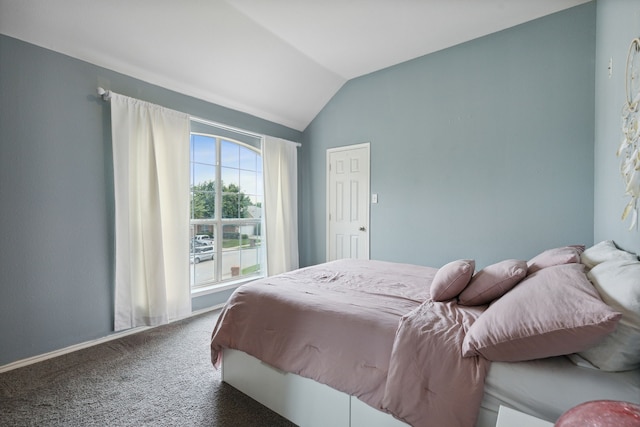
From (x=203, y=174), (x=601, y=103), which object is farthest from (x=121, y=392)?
(x=601, y=103)

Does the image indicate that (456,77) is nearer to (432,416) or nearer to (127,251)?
(432,416)

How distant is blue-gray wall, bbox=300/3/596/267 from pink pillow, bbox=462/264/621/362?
1.96 m

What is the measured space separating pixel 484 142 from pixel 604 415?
117 inches

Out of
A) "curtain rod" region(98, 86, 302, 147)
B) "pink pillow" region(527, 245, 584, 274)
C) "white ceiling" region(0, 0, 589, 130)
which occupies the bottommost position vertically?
"pink pillow" region(527, 245, 584, 274)

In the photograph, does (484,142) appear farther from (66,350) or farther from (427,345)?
(66,350)

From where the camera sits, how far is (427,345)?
114cm

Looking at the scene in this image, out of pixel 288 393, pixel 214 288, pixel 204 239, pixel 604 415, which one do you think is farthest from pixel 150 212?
pixel 604 415

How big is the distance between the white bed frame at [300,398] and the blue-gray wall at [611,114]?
4.84ft

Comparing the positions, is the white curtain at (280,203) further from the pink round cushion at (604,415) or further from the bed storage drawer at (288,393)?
the pink round cushion at (604,415)

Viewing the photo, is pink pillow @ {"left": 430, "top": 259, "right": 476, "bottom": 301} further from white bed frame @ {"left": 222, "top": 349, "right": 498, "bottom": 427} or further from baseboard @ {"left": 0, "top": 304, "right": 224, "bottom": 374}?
baseboard @ {"left": 0, "top": 304, "right": 224, "bottom": 374}

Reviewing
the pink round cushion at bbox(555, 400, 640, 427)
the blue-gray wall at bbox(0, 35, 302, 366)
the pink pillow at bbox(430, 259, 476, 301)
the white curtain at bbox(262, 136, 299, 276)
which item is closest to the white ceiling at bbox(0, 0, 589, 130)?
the blue-gray wall at bbox(0, 35, 302, 366)

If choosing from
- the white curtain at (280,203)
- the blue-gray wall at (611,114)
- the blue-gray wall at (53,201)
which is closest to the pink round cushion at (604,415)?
the blue-gray wall at (611,114)

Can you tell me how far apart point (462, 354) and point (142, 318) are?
2.77m

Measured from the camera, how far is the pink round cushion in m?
0.52
